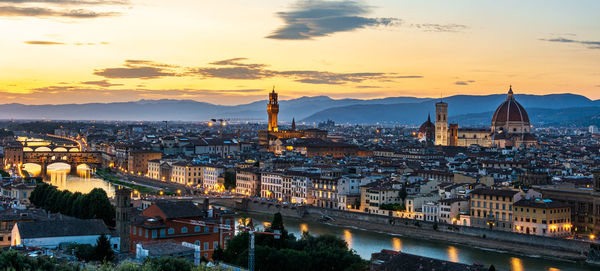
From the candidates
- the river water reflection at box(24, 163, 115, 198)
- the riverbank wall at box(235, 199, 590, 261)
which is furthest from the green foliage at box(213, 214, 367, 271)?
the river water reflection at box(24, 163, 115, 198)

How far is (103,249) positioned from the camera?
18188 millimetres

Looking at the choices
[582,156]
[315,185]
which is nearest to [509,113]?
[582,156]

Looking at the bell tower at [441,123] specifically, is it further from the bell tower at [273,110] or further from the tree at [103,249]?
the tree at [103,249]

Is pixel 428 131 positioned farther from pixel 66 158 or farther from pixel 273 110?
pixel 66 158

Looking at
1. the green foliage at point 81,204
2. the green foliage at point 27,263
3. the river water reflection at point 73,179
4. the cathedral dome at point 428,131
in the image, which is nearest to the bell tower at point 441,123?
the cathedral dome at point 428,131

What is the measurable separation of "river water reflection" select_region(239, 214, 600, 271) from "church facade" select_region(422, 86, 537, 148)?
4599 cm

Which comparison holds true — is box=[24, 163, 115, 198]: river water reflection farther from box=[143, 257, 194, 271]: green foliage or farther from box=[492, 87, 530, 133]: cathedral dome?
box=[492, 87, 530, 133]: cathedral dome

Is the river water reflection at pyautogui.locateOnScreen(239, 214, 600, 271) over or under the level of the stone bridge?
under

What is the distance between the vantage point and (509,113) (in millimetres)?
78250

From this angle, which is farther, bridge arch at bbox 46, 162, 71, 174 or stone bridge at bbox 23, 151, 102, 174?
stone bridge at bbox 23, 151, 102, 174

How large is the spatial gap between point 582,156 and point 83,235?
2009 inches

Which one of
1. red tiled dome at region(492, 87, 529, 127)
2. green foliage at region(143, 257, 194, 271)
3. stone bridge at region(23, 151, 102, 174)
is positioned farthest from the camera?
red tiled dome at region(492, 87, 529, 127)

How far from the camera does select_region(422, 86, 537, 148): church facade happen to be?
75562 mm

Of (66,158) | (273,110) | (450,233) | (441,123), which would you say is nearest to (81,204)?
(450,233)
